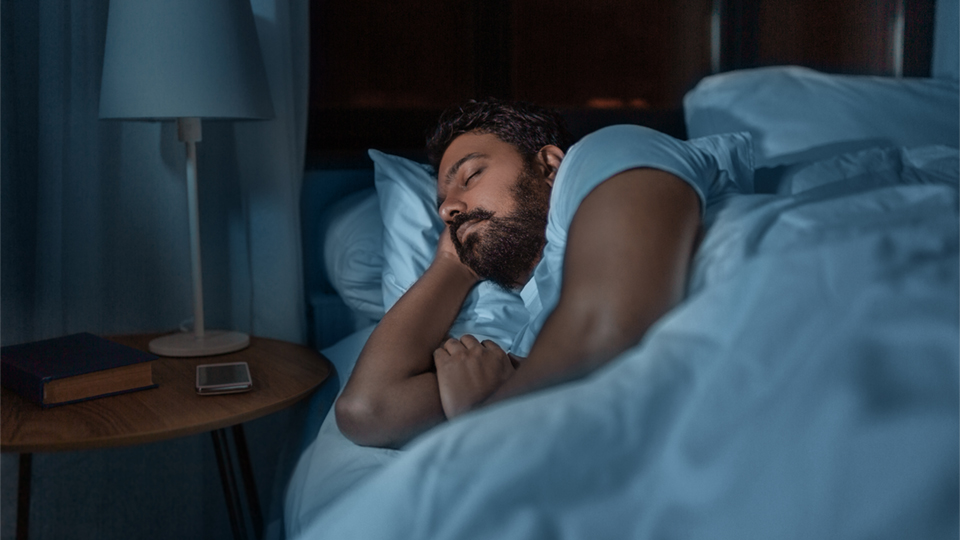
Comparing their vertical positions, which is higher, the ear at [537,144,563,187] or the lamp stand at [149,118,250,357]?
the ear at [537,144,563,187]

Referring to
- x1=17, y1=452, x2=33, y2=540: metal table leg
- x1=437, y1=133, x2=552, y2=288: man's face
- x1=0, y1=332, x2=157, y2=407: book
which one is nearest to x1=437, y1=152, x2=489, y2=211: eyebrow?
x1=437, y1=133, x2=552, y2=288: man's face

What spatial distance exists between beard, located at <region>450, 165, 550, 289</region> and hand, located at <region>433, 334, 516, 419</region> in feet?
0.61

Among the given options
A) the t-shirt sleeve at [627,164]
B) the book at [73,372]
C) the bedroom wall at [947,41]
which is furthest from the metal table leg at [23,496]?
the bedroom wall at [947,41]

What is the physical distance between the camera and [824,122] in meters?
1.25

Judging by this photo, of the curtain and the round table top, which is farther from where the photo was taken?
the curtain

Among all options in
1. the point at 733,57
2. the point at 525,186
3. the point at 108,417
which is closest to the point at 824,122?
the point at 733,57

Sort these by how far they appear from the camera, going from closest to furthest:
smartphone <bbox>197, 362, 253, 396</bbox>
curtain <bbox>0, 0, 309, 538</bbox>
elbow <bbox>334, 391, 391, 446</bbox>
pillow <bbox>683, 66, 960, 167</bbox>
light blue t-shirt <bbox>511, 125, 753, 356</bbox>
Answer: light blue t-shirt <bbox>511, 125, 753, 356</bbox>, elbow <bbox>334, 391, 391, 446</bbox>, smartphone <bbox>197, 362, 253, 396</bbox>, curtain <bbox>0, 0, 309, 538</bbox>, pillow <bbox>683, 66, 960, 167</bbox>

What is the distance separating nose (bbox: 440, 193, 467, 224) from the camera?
3.13 ft

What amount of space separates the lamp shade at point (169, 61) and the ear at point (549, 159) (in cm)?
48

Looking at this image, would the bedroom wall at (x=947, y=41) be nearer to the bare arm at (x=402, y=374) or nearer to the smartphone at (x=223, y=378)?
the bare arm at (x=402, y=374)

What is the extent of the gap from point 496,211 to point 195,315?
1.89 ft

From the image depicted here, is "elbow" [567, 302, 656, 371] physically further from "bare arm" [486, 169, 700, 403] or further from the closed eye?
the closed eye

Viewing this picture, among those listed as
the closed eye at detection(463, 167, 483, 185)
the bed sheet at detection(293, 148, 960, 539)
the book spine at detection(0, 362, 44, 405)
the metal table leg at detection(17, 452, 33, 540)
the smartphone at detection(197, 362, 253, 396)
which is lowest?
the metal table leg at detection(17, 452, 33, 540)

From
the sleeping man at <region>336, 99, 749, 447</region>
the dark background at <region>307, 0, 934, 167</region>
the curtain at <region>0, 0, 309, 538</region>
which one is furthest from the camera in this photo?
the dark background at <region>307, 0, 934, 167</region>
